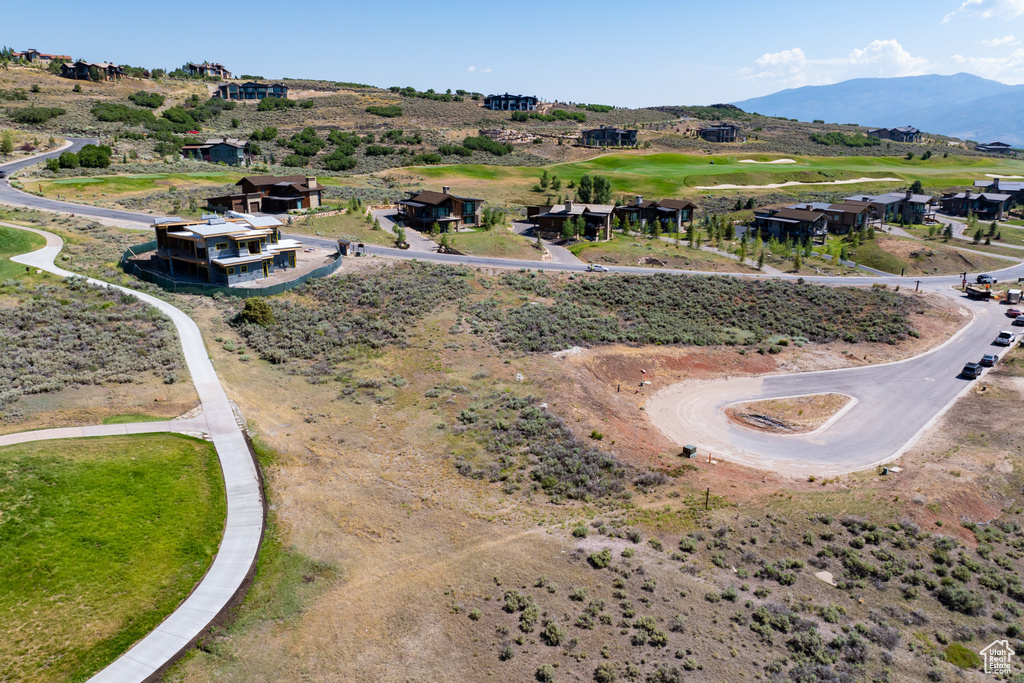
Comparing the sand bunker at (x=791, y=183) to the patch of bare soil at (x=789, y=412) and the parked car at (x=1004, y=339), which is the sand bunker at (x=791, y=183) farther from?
the patch of bare soil at (x=789, y=412)

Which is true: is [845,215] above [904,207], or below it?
below

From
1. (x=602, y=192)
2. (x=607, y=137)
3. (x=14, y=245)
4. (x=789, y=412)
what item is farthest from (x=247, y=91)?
(x=789, y=412)

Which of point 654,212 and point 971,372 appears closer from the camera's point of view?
point 971,372

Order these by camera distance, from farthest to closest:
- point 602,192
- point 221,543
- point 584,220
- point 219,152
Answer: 1. point 219,152
2. point 602,192
3. point 584,220
4. point 221,543

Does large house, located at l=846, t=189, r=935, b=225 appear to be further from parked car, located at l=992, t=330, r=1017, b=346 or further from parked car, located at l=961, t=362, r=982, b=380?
parked car, located at l=961, t=362, r=982, b=380

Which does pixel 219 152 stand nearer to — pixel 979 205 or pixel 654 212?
pixel 654 212

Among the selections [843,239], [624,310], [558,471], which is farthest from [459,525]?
[843,239]
